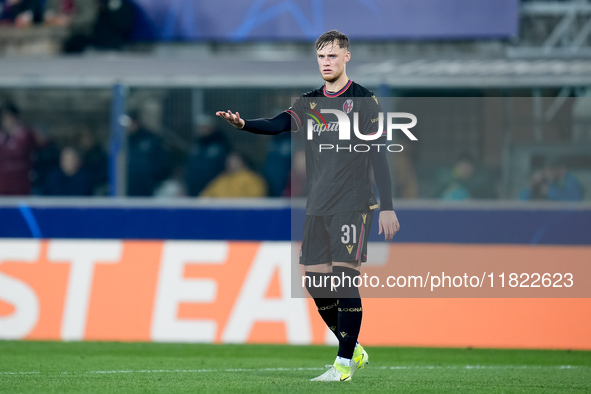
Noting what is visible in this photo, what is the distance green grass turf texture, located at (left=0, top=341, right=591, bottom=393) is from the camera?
19.3 feet

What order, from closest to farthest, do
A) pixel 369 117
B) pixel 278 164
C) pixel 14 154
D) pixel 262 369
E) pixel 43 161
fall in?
pixel 369 117 < pixel 262 369 < pixel 278 164 < pixel 14 154 < pixel 43 161

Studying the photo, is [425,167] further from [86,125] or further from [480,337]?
[86,125]

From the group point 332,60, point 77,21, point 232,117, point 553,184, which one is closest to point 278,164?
point 553,184

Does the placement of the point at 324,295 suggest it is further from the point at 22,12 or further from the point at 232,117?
the point at 22,12

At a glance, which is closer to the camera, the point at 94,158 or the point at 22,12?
the point at 94,158

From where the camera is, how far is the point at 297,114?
6195 mm

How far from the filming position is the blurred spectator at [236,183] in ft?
37.3

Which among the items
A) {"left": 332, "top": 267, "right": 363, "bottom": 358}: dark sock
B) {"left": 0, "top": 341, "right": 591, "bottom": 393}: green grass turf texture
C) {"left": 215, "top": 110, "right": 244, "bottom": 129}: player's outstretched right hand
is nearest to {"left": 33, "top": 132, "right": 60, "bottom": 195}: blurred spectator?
{"left": 0, "top": 341, "right": 591, "bottom": 393}: green grass turf texture

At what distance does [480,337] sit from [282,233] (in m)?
2.70

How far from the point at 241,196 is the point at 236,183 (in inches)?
7.3

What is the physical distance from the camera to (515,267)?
9.25 m

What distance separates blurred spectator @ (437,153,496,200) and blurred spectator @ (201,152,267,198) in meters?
2.08

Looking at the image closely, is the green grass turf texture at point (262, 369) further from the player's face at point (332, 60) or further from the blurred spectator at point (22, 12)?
the blurred spectator at point (22, 12)

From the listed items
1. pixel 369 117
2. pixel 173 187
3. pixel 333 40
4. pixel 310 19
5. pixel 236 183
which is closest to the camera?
pixel 333 40
